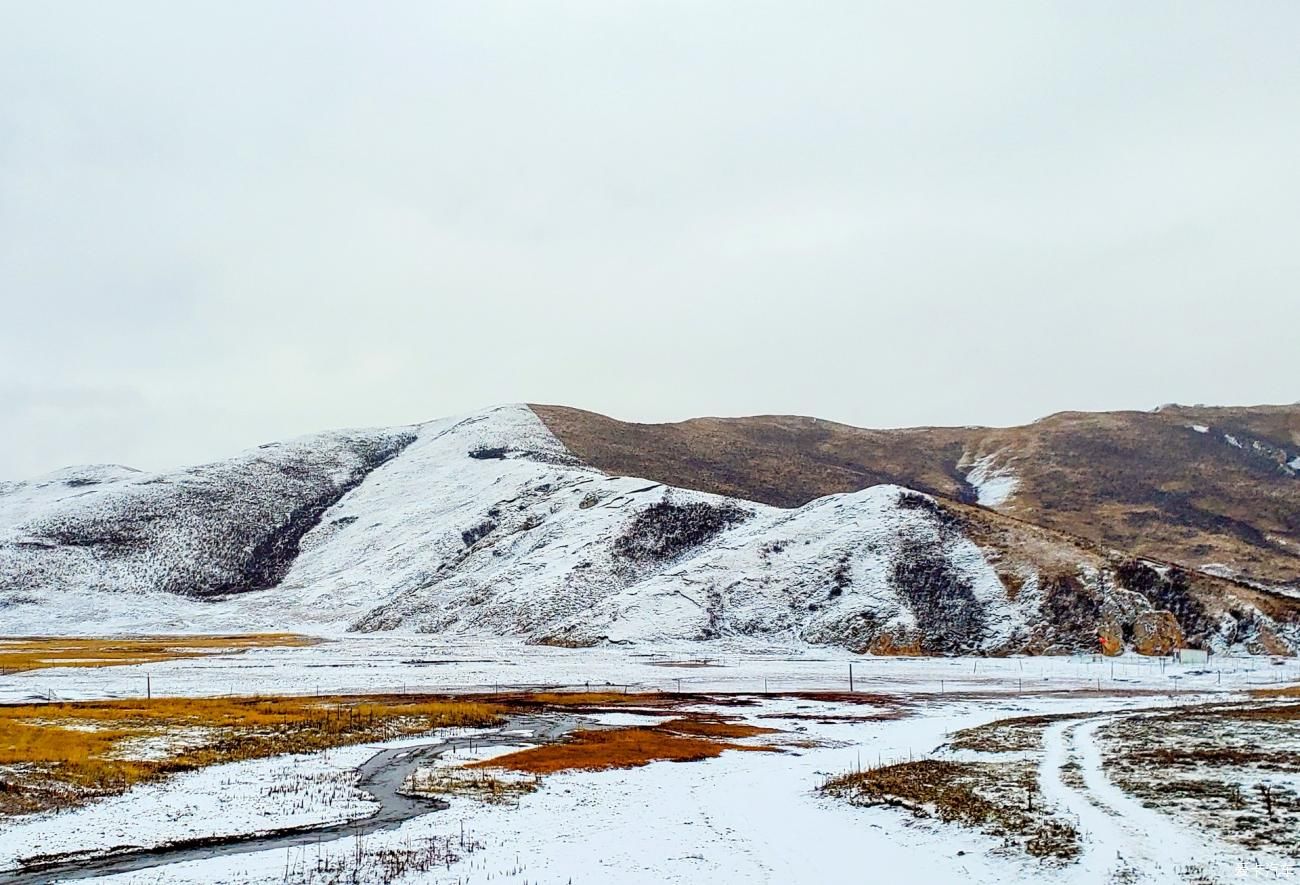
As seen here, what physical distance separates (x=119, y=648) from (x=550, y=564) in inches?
1684

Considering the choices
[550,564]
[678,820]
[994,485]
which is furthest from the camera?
[994,485]

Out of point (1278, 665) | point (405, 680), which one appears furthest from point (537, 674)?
point (1278, 665)

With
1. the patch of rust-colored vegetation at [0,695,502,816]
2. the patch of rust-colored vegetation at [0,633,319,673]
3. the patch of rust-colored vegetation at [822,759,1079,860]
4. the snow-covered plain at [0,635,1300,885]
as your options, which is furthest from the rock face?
the patch of rust-colored vegetation at [822,759,1079,860]

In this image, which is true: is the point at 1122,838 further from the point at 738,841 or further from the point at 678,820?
the point at 678,820

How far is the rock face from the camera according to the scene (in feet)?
271

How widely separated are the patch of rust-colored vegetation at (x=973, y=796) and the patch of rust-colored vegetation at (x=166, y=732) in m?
19.2

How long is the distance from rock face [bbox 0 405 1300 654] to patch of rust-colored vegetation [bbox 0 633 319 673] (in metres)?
10.9

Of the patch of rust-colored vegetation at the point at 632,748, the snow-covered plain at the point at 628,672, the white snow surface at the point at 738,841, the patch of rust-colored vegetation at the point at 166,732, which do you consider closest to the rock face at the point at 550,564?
the snow-covered plain at the point at 628,672

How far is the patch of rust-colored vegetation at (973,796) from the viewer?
62.0 feet

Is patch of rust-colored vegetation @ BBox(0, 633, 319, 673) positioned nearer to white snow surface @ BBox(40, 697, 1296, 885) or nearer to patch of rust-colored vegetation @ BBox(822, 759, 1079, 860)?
white snow surface @ BBox(40, 697, 1296, 885)

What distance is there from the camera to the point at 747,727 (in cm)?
4206

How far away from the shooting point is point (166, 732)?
36.6 meters

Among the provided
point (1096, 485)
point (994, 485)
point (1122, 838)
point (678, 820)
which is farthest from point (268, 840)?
point (994, 485)

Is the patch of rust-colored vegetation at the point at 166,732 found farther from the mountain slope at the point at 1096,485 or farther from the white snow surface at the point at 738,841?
the mountain slope at the point at 1096,485
